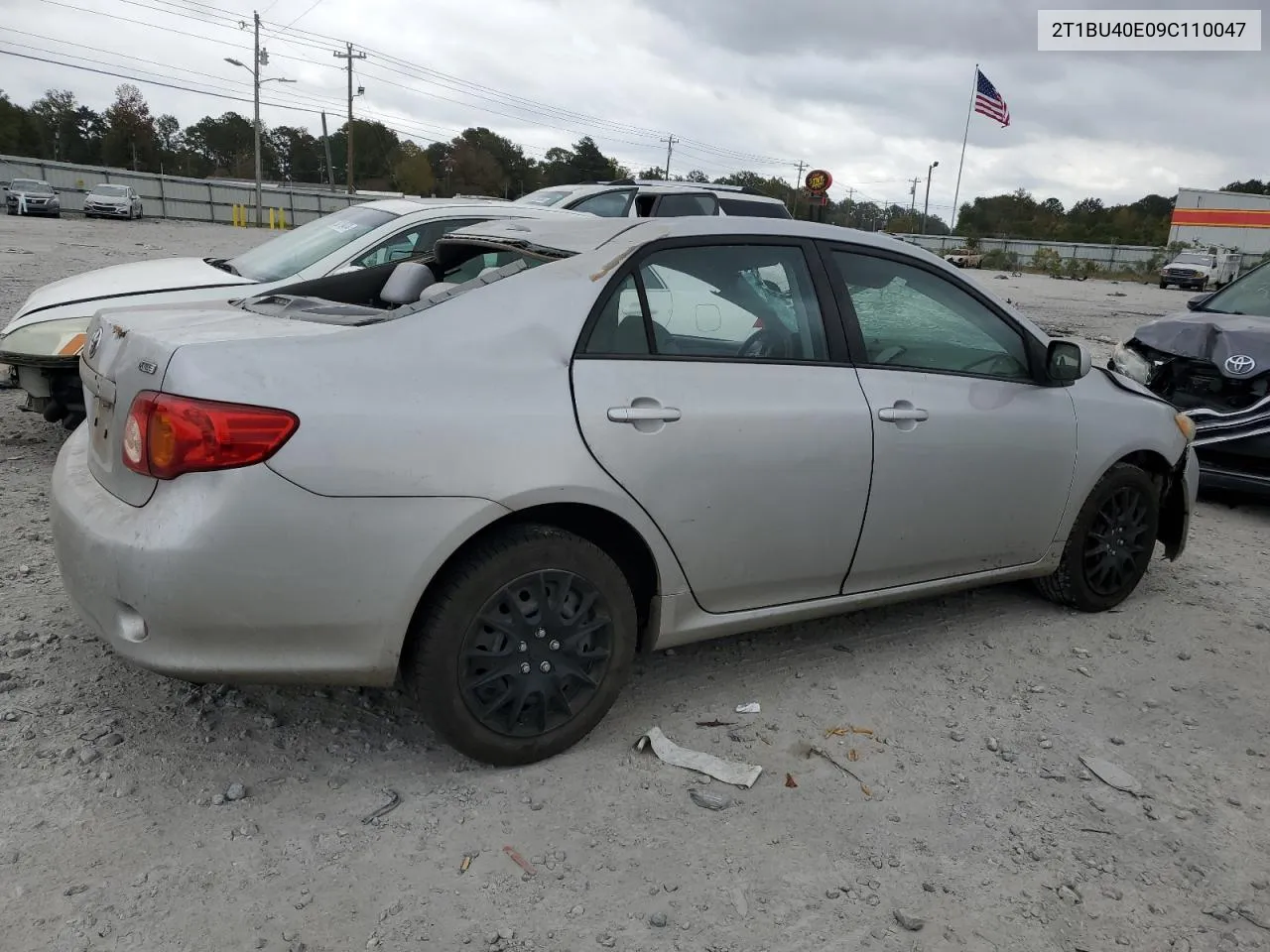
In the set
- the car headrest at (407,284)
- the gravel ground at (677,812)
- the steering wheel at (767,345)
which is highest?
the car headrest at (407,284)

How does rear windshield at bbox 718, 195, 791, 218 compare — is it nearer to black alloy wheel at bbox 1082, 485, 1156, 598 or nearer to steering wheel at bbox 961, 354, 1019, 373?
black alloy wheel at bbox 1082, 485, 1156, 598

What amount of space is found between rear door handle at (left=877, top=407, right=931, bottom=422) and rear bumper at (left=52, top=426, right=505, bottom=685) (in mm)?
1454

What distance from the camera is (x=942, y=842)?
2.59m

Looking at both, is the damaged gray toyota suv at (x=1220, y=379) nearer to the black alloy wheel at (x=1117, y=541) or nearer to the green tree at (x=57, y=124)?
the black alloy wheel at (x=1117, y=541)

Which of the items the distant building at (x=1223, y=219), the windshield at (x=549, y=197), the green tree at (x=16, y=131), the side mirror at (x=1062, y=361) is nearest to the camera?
the side mirror at (x=1062, y=361)

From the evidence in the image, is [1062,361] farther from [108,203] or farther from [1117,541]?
[108,203]

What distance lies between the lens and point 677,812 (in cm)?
266

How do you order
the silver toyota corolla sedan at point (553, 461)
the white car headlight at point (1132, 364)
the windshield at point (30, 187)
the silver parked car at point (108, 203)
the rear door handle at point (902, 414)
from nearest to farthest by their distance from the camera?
1. the silver toyota corolla sedan at point (553, 461)
2. the rear door handle at point (902, 414)
3. the white car headlight at point (1132, 364)
4. the windshield at point (30, 187)
5. the silver parked car at point (108, 203)

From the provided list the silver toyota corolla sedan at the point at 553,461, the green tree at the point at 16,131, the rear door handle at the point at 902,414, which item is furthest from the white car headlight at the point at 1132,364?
the green tree at the point at 16,131

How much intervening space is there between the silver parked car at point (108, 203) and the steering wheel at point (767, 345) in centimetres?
3972

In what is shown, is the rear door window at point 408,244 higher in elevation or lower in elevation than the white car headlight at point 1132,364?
higher

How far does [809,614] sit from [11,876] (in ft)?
7.89

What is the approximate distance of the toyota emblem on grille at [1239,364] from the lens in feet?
19.4

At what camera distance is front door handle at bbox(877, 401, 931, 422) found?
3.26 meters
